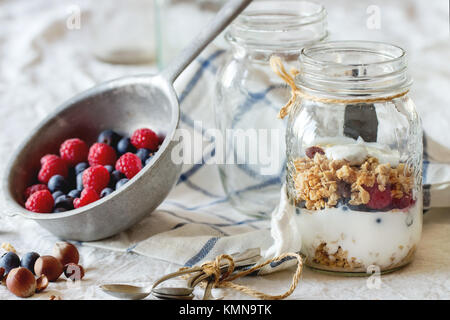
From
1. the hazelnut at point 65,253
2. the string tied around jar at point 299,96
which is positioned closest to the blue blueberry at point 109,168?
the hazelnut at point 65,253

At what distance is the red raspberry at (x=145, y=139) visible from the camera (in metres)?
0.90

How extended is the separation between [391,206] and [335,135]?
104 millimetres

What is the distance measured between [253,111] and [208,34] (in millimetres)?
148

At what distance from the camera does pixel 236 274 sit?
740 millimetres

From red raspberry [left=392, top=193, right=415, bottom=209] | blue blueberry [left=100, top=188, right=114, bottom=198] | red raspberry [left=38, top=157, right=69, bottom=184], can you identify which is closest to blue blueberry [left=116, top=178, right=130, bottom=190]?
blue blueberry [left=100, top=188, right=114, bottom=198]

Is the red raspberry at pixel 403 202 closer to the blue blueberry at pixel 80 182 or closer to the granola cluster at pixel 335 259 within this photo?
the granola cluster at pixel 335 259

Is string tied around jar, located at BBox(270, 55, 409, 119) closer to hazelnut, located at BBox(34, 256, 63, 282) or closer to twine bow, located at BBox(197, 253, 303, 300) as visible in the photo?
twine bow, located at BBox(197, 253, 303, 300)

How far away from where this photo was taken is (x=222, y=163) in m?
0.97

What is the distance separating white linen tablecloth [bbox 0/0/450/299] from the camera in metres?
0.74

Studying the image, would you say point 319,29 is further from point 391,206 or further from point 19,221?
point 19,221

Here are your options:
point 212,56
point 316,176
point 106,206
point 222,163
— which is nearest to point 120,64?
point 212,56

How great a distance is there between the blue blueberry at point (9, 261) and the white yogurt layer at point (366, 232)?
335 mm

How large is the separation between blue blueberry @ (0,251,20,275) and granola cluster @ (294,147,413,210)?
34cm

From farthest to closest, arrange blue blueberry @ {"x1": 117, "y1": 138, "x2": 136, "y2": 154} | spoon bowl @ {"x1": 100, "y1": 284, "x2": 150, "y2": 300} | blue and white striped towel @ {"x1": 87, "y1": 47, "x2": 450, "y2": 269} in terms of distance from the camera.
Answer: blue blueberry @ {"x1": 117, "y1": 138, "x2": 136, "y2": 154}, blue and white striped towel @ {"x1": 87, "y1": 47, "x2": 450, "y2": 269}, spoon bowl @ {"x1": 100, "y1": 284, "x2": 150, "y2": 300}
